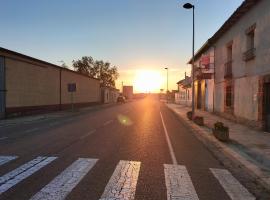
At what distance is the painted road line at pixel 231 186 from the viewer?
260 inches

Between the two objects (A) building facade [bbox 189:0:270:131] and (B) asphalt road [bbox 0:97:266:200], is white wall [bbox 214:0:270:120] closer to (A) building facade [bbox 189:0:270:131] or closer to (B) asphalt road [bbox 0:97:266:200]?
(A) building facade [bbox 189:0:270:131]

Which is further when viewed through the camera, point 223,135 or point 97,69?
point 97,69

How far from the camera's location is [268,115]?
1709 cm

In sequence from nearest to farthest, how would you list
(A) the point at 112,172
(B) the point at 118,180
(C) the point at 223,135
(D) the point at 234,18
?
(B) the point at 118,180
(A) the point at 112,172
(C) the point at 223,135
(D) the point at 234,18

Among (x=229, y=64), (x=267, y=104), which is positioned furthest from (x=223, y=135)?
(x=229, y=64)

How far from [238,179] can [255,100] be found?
11565 millimetres

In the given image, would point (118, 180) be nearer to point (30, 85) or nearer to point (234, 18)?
point (234, 18)

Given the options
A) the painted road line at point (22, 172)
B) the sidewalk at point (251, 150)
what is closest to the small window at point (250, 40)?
the sidewalk at point (251, 150)

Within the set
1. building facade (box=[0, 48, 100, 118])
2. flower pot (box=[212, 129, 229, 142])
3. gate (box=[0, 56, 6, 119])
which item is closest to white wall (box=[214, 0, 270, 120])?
flower pot (box=[212, 129, 229, 142])

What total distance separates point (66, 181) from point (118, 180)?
1059 millimetres

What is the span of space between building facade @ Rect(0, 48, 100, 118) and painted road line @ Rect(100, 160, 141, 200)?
19953 mm

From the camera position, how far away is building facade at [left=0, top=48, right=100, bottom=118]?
27.1 metres

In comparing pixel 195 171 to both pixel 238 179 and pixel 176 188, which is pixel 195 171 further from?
pixel 176 188

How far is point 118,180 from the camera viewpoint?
295 inches
